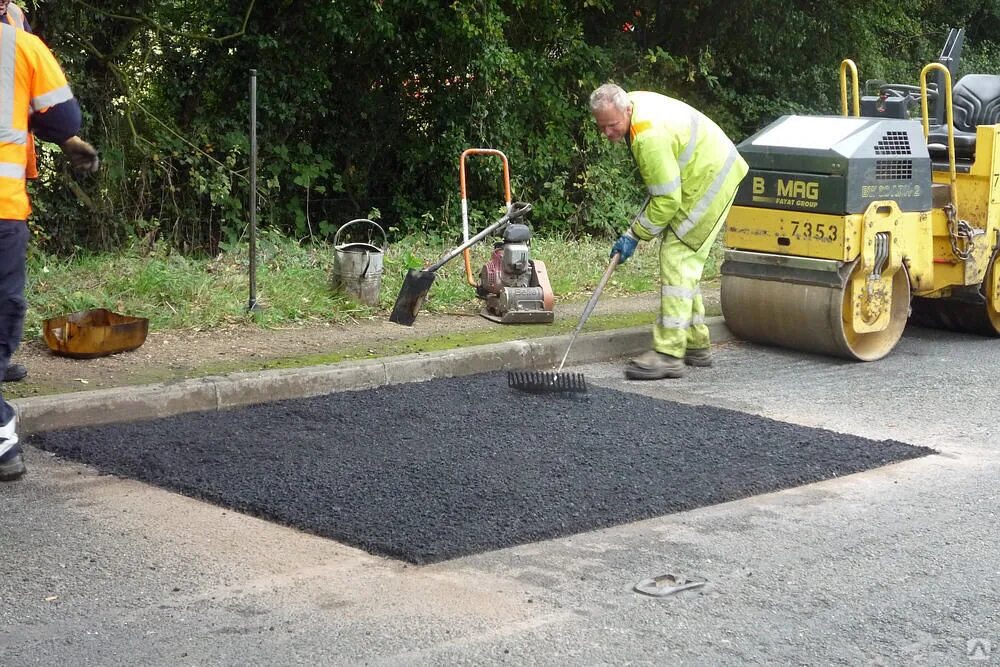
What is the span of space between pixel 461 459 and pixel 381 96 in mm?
7765

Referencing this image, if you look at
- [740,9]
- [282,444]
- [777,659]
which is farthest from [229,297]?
[740,9]

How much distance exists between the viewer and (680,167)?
7453 millimetres

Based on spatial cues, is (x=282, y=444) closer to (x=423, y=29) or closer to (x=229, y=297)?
(x=229, y=297)

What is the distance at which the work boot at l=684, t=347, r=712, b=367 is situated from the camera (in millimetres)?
7770

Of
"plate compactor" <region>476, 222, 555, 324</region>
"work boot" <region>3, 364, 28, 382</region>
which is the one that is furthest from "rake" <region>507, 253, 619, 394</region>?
"work boot" <region>3, 364, 28, 382</region>

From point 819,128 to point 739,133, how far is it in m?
7.51

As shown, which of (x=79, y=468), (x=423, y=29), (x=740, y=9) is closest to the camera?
(x=79, y=468)

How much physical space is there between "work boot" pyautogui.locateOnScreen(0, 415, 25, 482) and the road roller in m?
4.58

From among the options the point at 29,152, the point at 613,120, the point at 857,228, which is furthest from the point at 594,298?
the point at 29,152

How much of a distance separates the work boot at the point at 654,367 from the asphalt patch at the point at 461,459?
0.74 meters

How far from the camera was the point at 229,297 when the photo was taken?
8.12m

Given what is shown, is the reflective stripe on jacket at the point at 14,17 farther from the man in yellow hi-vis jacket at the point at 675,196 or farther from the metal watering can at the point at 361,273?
the man in yellow hi-vis jacket at the point at 675,196

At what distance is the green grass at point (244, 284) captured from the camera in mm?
7832

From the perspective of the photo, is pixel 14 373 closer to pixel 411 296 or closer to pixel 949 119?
pixel 411 296
